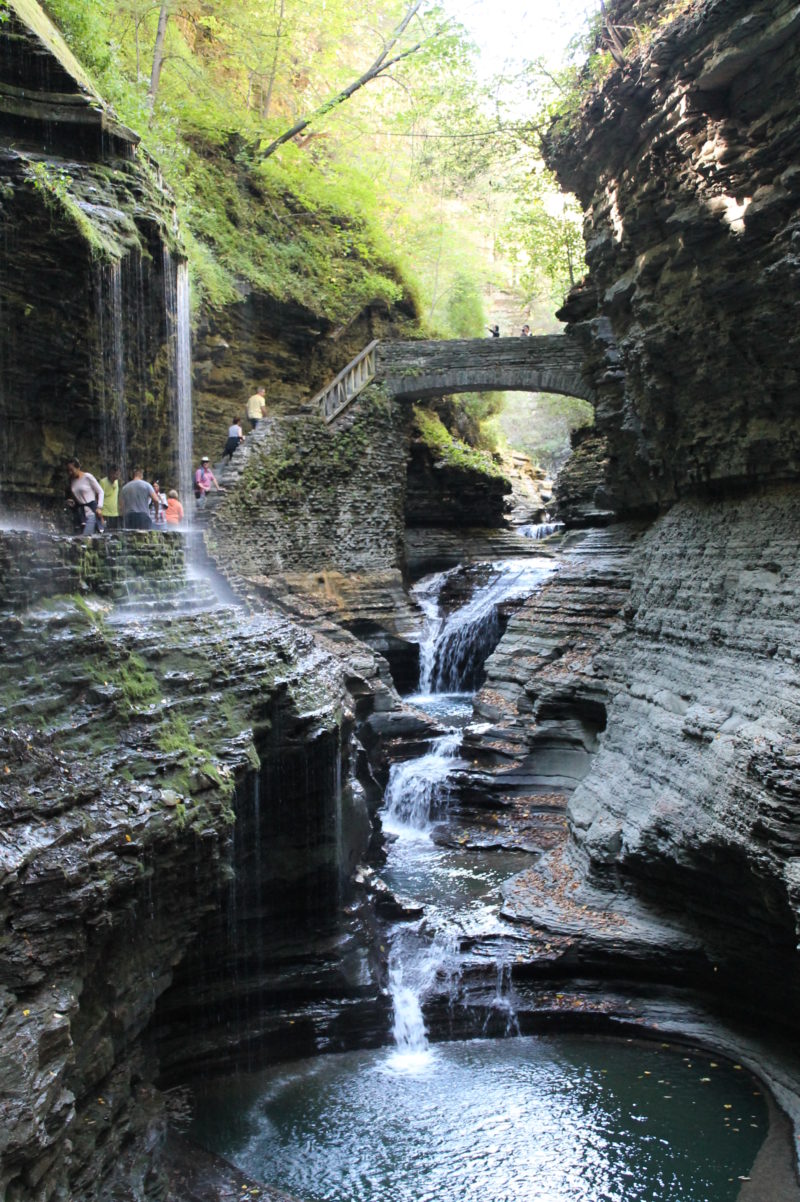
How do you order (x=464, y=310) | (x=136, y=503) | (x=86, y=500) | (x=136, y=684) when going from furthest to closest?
(x=464, y=310)
(x=136, y=503)
(x=86, y=500)
(x=136, y=684)

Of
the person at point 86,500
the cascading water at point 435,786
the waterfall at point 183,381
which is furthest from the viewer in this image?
the waterfall at point 183,381

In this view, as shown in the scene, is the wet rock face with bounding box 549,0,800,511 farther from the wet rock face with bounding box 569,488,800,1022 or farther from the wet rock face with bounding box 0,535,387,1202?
the wet rock face with bounding box 0,535,387,1202

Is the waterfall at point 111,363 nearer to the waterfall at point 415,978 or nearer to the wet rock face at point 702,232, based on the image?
the wet rock face at point 702,232

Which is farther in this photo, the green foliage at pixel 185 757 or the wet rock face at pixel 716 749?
the wet rock face at pixel 716 749

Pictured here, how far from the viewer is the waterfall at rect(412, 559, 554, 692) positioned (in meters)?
18.3

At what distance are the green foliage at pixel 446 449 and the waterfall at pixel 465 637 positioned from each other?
17.0 feet

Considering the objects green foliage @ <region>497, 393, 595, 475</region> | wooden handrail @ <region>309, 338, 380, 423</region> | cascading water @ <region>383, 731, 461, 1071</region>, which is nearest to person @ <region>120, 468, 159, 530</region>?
cascading water @ <region>383, 731, 461, 1071</region>

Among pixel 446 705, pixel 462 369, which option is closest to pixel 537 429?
pixel 462 369

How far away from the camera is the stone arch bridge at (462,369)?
19750 mm

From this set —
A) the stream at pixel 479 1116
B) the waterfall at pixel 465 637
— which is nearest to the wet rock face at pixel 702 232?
the stream at pixel 479 1116

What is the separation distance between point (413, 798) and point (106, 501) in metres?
6.32

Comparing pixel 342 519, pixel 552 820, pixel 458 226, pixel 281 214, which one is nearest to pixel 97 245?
pixel 552 820

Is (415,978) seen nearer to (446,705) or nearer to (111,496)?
(111,496)

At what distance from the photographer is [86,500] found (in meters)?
9.73
